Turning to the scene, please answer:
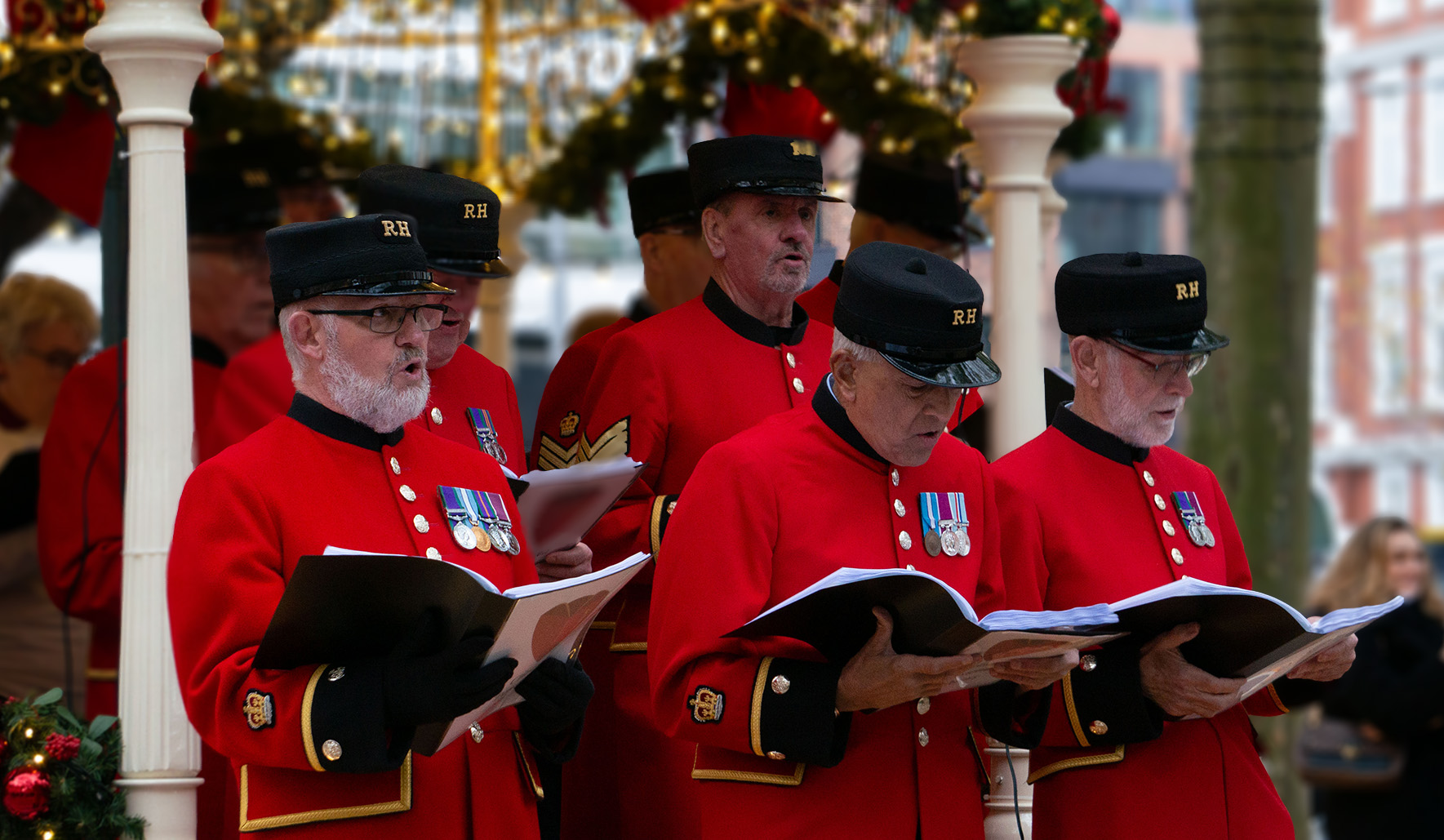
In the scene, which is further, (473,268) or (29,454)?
(29,454)

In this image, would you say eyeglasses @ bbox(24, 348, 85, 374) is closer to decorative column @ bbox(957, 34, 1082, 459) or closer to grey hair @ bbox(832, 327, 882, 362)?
decorative column @ bbox(957, 34, 1082, 459)

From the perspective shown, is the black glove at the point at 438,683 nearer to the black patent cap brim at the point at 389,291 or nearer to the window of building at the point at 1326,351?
the black patent cap brim at the point at 389,291

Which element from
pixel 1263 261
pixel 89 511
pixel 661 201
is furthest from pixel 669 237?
pixel 1263 261

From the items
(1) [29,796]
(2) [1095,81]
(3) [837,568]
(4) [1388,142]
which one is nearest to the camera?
(3) [837,568]

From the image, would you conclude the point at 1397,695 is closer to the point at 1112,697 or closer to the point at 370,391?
the point at 1112,697

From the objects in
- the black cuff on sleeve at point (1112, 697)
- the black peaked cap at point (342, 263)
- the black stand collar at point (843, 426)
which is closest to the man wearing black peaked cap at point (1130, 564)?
the black cuff on sleeve at point (1112, 697)

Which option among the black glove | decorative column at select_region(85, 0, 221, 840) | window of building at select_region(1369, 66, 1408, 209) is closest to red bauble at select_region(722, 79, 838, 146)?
decorative column at select_region(85, 0, 221, 840)

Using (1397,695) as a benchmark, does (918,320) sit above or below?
above

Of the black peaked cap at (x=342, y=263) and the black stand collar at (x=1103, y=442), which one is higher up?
the black peaked cap at (x=342, y=263)

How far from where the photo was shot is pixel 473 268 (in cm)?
428

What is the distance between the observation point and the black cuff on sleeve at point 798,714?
10.3 feet

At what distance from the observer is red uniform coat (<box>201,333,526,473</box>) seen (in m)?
4.27

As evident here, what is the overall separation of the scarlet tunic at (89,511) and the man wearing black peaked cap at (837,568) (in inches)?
71.8

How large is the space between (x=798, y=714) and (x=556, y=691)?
1.33 feet
